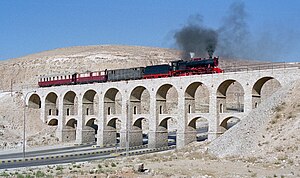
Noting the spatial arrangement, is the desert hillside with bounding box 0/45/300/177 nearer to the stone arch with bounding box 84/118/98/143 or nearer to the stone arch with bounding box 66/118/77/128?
the stone arch with bounding box 66/118/77/128

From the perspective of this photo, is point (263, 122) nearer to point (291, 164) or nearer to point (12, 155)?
point (291, 164)

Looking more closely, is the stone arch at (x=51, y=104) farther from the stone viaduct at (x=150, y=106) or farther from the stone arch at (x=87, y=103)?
the stone arch at (x=87, y=103)

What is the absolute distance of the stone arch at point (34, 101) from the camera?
271 feet

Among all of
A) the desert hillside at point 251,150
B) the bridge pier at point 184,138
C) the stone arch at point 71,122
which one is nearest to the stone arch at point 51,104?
the stone arch at point 71,122

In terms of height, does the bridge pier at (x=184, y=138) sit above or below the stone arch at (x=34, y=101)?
below

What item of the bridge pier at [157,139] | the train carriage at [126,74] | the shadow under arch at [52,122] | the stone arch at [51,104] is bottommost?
the bridge pier at [157,139]

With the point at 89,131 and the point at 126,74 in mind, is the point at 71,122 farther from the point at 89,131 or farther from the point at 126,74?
the point at 126,74

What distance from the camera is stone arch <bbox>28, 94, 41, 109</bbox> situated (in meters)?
82.8

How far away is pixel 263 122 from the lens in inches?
1576

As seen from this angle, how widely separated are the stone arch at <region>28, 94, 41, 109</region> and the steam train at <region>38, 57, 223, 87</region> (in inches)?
106

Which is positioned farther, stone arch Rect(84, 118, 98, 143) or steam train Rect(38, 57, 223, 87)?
stone arch Rect(84, 118, 98, 143)

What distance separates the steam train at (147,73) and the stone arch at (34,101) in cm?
269

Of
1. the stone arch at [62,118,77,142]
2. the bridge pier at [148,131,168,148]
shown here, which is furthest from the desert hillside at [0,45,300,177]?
the stone arch at [62,118,77,142]

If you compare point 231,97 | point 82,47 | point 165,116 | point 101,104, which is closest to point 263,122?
point 165,116
